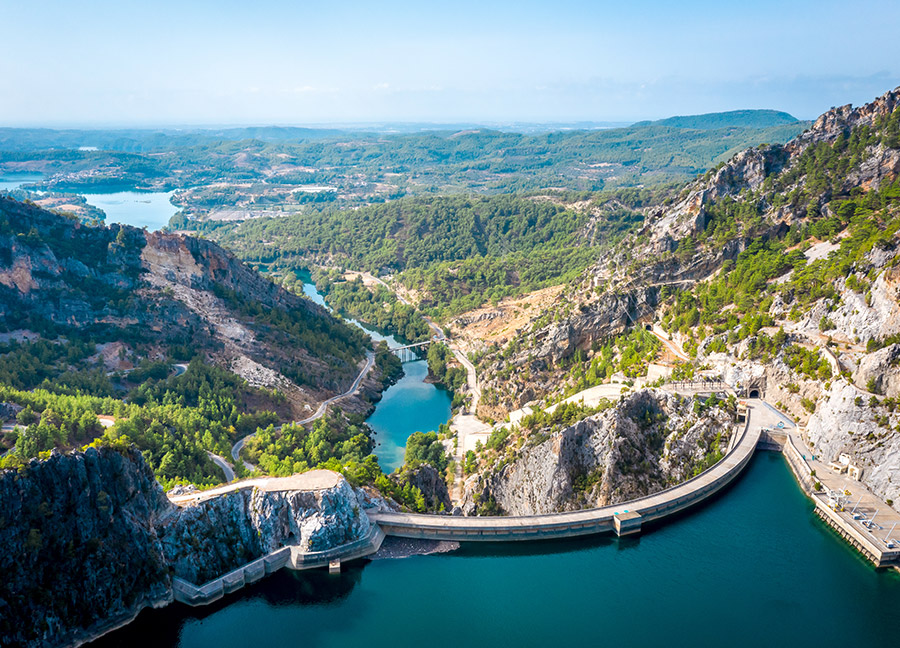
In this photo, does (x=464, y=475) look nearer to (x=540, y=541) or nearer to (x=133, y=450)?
(x=540, y=541)

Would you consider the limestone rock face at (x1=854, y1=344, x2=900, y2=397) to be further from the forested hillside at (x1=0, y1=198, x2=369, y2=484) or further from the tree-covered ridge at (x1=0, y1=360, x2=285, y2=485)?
the forested hillside at (x1=0, y1=198, x2=369, y2=484)

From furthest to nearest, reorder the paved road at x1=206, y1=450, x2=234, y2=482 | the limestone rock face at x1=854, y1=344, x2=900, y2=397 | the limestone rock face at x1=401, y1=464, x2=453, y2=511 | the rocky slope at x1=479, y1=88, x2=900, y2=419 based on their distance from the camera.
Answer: the rocky slope at x1=479, y1=88, x2=900, y2=419
the paved road at x1=206, y1=450, x2=234, y2=482
the limestone rock face at x1=401, y1=464, x2=453, y2=511
the limestone rock face at x1=854, y1=344, x2=900, y2=397

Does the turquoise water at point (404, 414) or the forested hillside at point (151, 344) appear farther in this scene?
the turquoise water at point (404, 414)

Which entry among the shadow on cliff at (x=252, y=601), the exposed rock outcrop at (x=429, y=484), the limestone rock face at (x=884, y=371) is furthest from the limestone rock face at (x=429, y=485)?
the limestone rock face at (x=884, y=371)

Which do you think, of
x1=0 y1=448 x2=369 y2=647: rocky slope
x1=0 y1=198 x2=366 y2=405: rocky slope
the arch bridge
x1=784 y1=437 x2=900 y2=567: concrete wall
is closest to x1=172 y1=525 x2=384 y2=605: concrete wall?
x1=0 y1=448 x2=369 y2=647: rocky slope

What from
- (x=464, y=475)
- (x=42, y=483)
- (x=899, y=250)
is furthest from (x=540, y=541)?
(x=899, y=250)

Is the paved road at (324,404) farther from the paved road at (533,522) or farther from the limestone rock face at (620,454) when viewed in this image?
the limestone rock face at (620,454)
